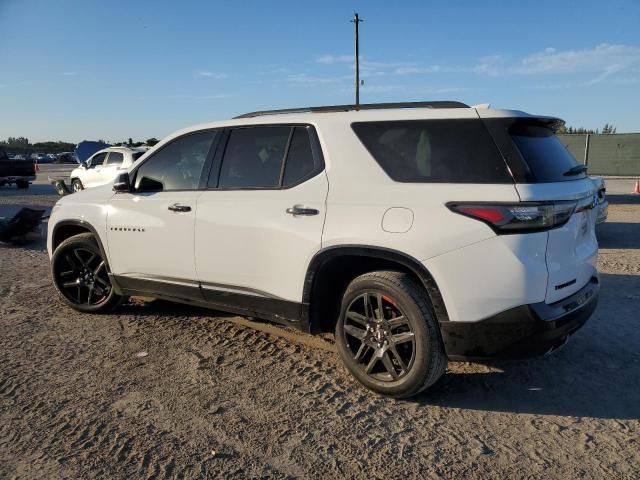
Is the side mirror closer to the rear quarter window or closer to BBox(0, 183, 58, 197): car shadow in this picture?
the rear quarter window

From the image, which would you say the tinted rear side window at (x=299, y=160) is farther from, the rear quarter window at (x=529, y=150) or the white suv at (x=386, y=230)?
the rear quarter window at (x=529, y=150)

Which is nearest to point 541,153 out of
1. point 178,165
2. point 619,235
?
point 178,165

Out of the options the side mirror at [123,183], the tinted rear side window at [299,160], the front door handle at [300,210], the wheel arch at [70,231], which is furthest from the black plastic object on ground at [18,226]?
the front door handle at [300,210]

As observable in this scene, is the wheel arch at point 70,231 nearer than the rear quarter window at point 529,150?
No

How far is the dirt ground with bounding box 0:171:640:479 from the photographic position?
2.61m

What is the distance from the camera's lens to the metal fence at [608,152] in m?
26.8

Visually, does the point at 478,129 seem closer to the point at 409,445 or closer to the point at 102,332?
the point at 409,445

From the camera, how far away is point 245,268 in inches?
149

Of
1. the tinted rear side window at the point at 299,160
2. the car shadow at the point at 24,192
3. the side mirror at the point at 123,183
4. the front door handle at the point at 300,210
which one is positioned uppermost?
the tinted rear side window at the point at 299,160

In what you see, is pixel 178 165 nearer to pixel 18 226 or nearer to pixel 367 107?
pixel 367 107

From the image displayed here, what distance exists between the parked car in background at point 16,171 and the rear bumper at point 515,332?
79.2 ft

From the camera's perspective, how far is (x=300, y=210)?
3.47 metres

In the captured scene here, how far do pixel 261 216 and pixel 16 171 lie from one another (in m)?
23.0

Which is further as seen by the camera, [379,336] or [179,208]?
[179,208]
